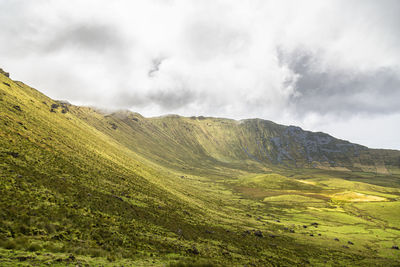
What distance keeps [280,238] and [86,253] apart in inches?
2205

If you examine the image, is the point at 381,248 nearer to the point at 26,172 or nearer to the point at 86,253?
the point at 86,253

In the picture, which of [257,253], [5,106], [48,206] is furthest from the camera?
[5,106]

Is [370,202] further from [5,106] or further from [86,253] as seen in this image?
[5,106]

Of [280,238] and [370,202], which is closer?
[280,238]

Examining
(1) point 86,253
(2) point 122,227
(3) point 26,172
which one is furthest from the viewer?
(3) point 26,172

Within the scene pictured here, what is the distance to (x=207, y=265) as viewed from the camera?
21.2m

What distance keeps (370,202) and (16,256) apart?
177893 millimetres

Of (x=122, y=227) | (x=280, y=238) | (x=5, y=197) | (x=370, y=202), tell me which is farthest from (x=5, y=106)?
(x=370, y=202)

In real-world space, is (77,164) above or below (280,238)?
above

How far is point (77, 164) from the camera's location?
59.1 metres

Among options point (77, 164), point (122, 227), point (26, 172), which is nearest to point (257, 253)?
point (122, 227)

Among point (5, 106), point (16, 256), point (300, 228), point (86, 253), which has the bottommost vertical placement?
point (300, 228)

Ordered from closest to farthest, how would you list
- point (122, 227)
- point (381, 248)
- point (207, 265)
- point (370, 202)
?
1. point (207, 265)
2. point (122, 227)
3. point (381, 248)
4. point (370, 202)

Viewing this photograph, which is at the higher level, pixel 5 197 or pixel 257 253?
pixel 5 197
